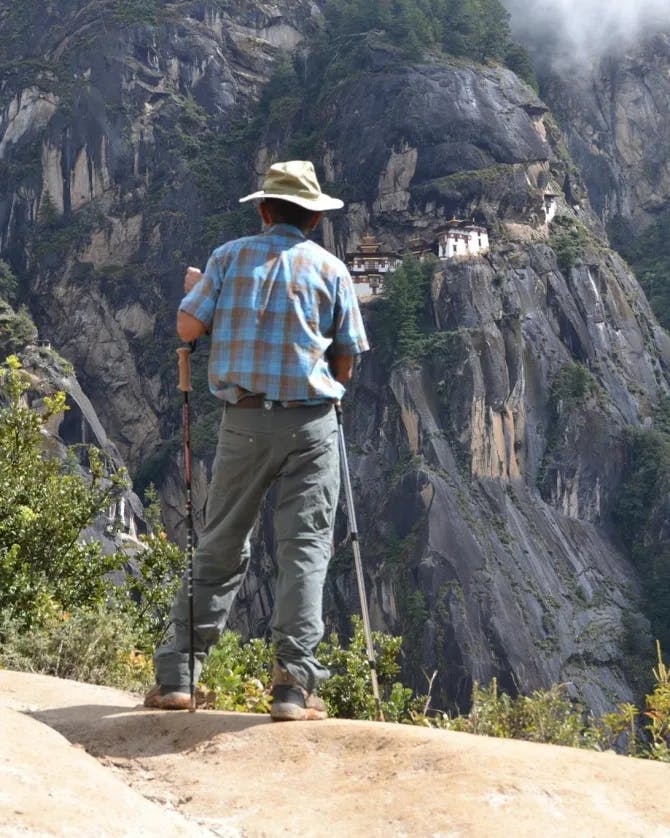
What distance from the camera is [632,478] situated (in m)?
55.4

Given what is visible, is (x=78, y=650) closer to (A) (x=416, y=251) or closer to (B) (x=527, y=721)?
(B) (x=527, y=721)

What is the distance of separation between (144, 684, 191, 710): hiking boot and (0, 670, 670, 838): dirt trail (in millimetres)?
209

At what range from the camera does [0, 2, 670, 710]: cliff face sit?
48312mm

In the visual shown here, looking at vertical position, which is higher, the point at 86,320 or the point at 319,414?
the point at 86,320

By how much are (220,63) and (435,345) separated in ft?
91.1

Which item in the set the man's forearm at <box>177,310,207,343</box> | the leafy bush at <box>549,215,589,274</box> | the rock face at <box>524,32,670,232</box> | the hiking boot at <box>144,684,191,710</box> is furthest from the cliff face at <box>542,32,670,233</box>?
the hiking boot at <box>144,684,191,710</box>

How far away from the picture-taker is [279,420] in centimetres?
461

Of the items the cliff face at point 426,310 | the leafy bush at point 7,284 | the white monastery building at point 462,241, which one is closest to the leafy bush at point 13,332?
the leafy bush at point 7,284

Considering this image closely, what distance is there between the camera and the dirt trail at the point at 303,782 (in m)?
3.26

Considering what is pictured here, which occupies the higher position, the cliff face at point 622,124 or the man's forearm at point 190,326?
the cliff face at point 622,124

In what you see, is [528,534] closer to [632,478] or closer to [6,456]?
[632,478]

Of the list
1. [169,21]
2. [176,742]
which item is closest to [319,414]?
[176,742]

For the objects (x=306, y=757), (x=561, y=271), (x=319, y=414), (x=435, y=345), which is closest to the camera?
(x=306, y=757)

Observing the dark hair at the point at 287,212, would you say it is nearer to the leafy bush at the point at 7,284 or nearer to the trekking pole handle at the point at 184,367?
the trekking pole handle at the point at 184,367
